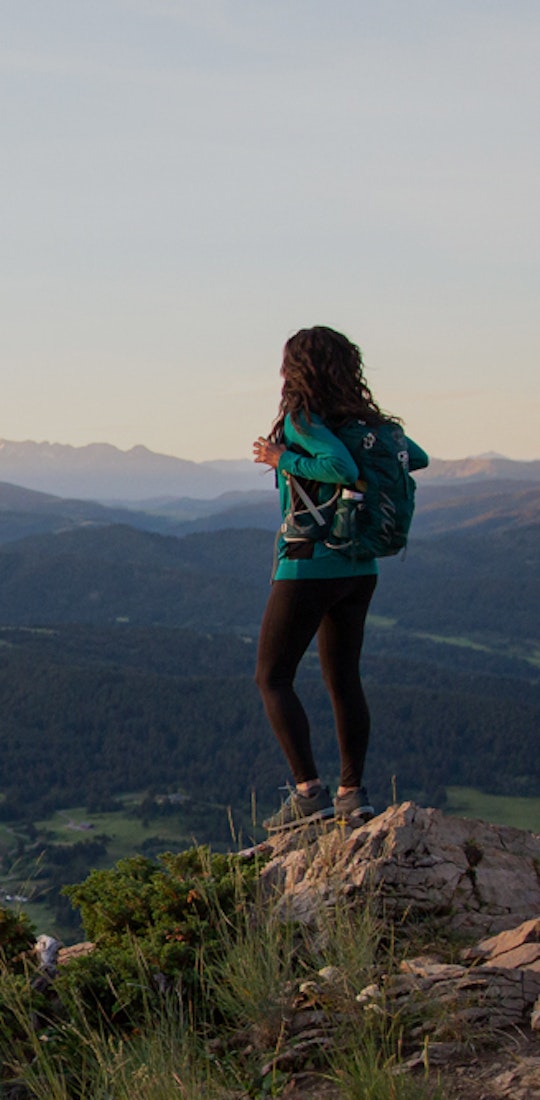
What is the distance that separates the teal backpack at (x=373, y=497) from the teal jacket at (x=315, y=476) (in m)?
0.07

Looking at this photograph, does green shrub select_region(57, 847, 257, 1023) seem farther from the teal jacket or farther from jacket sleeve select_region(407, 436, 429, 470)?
jacket sleeve select_region(407, 436, 429, 470)

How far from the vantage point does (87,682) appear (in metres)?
144

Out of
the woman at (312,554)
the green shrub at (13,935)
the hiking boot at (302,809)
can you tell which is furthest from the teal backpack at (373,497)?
the green shrub at (13,935)

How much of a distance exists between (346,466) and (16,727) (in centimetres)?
13676

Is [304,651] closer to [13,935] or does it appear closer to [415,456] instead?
[415,456]

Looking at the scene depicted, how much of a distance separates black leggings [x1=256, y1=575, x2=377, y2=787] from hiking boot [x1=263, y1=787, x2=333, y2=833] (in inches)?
4.0

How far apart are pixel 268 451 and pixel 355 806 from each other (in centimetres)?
196

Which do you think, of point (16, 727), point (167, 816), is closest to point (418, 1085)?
point (167, 816)

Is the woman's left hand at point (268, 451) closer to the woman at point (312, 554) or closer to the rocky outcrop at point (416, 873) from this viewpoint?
the woman at point (312, 554)

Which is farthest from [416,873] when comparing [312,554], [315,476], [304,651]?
[315,476]

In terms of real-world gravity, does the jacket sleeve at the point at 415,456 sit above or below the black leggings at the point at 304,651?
above

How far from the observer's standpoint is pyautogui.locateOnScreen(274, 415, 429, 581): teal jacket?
18.3 feet

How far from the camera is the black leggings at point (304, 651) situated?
577 centimetres

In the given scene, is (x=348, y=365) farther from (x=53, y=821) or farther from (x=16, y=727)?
(x=16, y=727)
